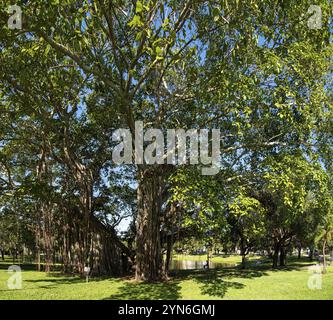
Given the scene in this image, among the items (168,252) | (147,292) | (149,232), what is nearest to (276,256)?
(168,252)

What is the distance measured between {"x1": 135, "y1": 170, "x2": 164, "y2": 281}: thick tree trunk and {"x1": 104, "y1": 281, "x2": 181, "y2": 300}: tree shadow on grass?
0.68 m

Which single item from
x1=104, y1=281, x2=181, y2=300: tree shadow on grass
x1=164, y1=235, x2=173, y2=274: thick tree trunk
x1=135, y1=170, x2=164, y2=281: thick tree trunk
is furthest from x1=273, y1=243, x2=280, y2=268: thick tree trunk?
x1=104, y1=281, x2=181, y2=300: tree shadow on grass

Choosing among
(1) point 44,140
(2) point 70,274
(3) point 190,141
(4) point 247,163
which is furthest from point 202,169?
(2) point 70,274

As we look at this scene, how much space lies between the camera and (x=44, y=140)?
45.7ft

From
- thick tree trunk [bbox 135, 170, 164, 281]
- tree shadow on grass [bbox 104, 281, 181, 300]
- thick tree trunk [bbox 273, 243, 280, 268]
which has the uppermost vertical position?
thick tree trunk [bbox 135, 170, 164, 281]

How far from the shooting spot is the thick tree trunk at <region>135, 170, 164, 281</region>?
1242cm

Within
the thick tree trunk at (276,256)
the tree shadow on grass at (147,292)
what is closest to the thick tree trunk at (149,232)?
the tree shadow on grass at (147,292)

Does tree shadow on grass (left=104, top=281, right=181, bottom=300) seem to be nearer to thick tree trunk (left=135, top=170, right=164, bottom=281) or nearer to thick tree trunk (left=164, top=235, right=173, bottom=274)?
thick tree trunk (left=135, top=170, right=164, bottom=281)

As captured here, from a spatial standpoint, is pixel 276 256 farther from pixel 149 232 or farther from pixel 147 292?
pixel 147 292

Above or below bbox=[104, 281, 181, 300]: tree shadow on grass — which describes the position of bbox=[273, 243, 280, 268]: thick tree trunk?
below

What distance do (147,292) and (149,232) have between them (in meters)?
2.84

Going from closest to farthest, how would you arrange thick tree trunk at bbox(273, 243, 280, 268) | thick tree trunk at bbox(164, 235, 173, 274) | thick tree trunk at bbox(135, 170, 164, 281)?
thick tree trunk at bbox(135, 170, 164, 281) < thick tree trunk at bbox(164, 235, 173, 274) < thick tree trunk at bbox(273, 243, 280, 268)

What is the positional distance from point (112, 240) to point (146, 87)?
7027 millimetres
